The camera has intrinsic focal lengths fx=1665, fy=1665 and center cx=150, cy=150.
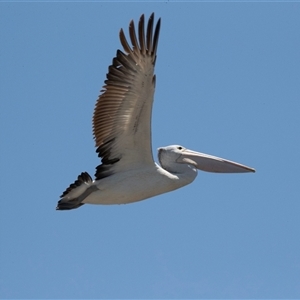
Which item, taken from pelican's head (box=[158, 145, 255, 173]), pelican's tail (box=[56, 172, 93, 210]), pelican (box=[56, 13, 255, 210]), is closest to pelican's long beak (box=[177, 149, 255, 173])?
pelican's head (box=[158, 145, 255, 173])

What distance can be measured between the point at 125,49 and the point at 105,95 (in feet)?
2.32

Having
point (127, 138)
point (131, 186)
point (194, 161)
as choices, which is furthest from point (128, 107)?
point (194, 161)

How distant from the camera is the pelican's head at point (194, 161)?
24.0 meters

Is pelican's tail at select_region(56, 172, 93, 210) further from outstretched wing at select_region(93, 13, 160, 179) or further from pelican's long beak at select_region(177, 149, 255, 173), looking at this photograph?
pelican's long beak at select_region(177, 149, 255, 173)

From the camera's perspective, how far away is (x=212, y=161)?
24.5 metres

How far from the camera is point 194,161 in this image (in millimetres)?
24297

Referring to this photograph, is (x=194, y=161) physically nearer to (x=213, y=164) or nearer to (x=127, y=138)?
(x=213, y=164)

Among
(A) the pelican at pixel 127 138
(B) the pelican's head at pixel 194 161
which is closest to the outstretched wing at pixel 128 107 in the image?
(A) the pelican at pixel 127 138

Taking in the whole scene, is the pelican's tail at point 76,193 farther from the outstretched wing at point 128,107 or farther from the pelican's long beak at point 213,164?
the pelican's long beak at point 213,164

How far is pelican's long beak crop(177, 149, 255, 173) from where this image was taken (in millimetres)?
24303

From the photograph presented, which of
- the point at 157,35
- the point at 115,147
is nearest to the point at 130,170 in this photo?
the point at 115,147

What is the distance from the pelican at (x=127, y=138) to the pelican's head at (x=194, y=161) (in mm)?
302

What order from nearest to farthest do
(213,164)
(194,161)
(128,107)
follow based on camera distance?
(128,107), (194,161), (213,164)

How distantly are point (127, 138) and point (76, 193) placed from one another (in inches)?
41.4
